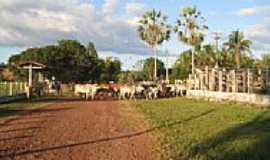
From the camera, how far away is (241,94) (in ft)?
125

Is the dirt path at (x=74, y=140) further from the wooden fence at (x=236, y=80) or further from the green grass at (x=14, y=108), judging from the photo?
the wooden fence at (x=236, y=80)

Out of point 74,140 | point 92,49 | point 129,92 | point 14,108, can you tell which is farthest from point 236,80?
point 92,49

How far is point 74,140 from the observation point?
16.9 m

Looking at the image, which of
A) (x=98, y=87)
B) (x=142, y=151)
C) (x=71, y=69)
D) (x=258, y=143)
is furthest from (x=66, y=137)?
(x=71, y=69)

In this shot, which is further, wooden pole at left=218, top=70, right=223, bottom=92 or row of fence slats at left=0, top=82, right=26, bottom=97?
wooden pole at left=218, top=70, right=223, bottom=92

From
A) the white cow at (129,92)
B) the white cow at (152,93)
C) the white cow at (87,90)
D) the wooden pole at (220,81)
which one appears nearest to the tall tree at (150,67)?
the white cow at (152,93)

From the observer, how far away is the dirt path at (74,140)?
13.7 metres

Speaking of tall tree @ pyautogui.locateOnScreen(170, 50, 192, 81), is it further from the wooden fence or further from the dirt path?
the dirt path

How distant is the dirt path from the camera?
13664 mm

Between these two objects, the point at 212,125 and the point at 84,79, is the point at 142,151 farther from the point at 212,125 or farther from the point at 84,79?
the point at 84,79

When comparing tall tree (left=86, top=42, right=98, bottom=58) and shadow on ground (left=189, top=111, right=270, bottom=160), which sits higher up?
tall tree (left=86, top=42, right=98, bottom=58)

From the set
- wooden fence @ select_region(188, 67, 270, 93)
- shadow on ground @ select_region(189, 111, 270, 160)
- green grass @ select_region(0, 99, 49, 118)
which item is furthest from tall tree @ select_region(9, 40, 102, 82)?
shadow on ground @ select_region(189, 111, 270, 160)

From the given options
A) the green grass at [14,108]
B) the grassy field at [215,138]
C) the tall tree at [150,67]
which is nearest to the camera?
the grassy field at [215,138]

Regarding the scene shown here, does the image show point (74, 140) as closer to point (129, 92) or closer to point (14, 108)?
point (14, 108)
